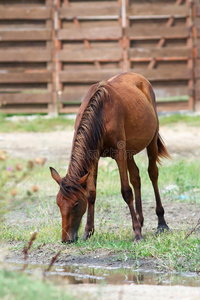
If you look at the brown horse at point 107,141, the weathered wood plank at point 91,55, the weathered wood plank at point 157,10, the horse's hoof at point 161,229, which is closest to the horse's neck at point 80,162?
the brown horse at point 107,141

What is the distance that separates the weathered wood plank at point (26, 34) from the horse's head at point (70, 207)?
867 cm

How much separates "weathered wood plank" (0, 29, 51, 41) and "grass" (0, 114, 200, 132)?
1847 millimetres

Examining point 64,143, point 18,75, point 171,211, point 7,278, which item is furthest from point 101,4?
point 7,278

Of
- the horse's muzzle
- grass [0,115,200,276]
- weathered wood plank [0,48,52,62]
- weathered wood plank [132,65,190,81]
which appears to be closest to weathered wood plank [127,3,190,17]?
weathered wood plank [132,65,190,81]

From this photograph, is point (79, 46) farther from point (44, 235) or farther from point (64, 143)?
point (44, 235)

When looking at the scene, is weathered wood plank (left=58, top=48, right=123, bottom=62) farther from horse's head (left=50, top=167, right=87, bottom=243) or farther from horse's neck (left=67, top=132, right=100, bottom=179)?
horse's head (left=50, top=167, right=87, bottom=243)

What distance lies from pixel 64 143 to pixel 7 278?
8.04 m

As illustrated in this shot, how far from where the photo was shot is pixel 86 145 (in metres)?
5.16

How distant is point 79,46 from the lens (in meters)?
13.3

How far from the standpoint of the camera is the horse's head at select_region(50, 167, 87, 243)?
195 inches

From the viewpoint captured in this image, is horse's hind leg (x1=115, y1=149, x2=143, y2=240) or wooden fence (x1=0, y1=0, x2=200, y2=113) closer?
horse's hind leg (x1=115, y1=149, x2=143, y2=240)

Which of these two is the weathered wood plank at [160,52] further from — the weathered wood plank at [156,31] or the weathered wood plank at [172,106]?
the weathered wood plank at [172,106]

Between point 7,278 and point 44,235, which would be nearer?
point 7,278

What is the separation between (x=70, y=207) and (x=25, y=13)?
9118 millimetres
